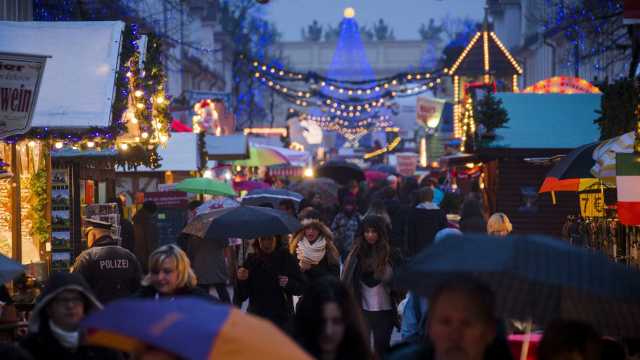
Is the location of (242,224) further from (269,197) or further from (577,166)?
(269,197)

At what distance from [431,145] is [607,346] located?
40.7m

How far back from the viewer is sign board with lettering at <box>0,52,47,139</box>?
10.6m

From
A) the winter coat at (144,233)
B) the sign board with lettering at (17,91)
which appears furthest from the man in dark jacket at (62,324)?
the winter coat at (144,233)

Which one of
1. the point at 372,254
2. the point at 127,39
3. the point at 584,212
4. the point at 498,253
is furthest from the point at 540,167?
the point at 498,253

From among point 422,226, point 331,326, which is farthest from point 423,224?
point 331,326

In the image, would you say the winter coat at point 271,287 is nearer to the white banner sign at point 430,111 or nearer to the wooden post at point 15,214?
the wooden post at point 15,214

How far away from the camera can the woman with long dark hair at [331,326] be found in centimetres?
586

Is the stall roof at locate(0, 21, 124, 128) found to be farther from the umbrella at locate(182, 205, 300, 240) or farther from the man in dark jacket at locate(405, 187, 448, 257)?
the man in dark jacket at locate(405, 187, 448, 257)

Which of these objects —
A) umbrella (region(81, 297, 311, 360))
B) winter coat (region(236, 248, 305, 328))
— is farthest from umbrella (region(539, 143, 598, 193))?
umbrella (region(81, 297, 311, 360))

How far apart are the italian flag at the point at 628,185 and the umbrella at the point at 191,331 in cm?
663

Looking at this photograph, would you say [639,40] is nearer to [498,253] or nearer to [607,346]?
[607,346]

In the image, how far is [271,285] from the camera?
10805 mm

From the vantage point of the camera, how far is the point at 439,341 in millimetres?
5223

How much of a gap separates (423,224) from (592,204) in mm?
2508
